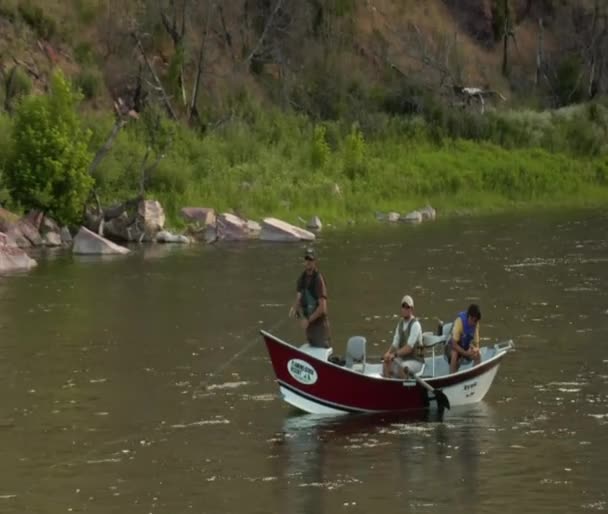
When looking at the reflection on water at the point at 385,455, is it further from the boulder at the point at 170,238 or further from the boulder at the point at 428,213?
the boulder at the point at 428,213

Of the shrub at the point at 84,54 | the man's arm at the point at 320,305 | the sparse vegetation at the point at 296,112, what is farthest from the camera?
the shrub at the point at 84,54

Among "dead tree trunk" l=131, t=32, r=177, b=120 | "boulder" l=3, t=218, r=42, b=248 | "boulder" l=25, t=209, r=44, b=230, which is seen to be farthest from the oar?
"dead tree trunk" l=131, t=32, r=177, b=120

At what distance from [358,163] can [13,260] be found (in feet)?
73.2

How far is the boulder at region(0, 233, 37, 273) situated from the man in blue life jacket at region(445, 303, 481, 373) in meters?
20.3

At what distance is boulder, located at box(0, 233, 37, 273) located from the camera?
143 ft

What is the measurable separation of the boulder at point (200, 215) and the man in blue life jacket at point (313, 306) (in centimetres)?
2759

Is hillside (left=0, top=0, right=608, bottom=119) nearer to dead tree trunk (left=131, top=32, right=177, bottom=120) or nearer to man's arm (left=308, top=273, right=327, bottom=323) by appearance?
dead tree trunk (left=131, top=32, right=177, bottom=120)

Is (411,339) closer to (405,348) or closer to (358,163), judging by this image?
(405,348)

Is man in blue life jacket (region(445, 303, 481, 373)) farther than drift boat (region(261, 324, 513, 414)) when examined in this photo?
Yes

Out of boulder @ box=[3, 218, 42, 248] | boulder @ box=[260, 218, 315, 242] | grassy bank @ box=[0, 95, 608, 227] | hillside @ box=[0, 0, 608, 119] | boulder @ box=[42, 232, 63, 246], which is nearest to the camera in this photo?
A: boulder @ box=[3, 218, 42, 248]

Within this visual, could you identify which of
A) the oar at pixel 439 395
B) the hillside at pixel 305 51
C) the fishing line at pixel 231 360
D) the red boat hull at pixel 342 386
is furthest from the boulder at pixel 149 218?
the oar at pixel 439 395

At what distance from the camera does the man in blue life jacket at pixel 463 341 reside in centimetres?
2491

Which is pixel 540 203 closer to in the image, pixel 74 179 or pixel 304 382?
pixel 74 179

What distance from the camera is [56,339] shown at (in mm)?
32031
